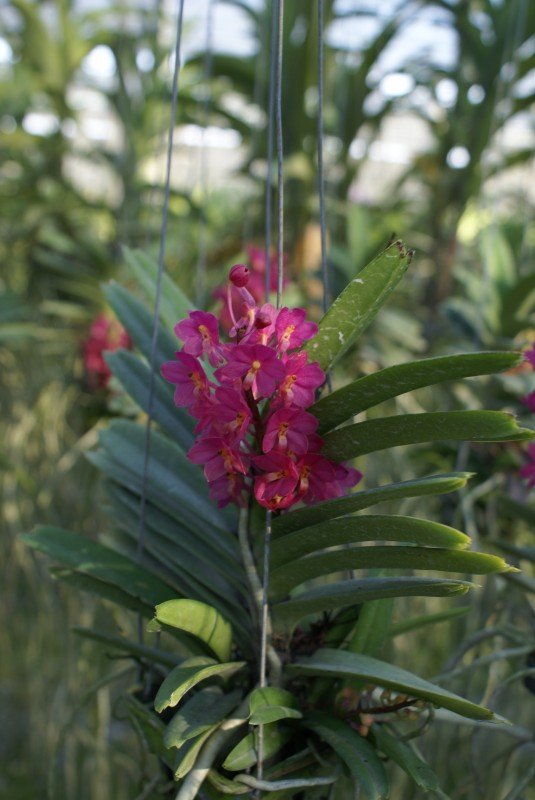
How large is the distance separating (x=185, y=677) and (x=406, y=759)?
0.15 m

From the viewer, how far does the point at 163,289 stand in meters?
0.73

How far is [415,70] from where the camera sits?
206cm

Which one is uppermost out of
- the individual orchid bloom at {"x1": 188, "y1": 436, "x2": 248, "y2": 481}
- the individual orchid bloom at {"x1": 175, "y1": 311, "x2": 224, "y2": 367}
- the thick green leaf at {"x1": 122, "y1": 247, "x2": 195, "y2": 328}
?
the thick green leaf at {"x1": 122, "y1": 247, "x2": 195, "y2": 328}

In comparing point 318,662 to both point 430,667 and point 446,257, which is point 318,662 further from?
point 446,257

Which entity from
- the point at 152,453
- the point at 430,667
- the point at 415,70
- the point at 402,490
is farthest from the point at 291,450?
the point at 415,70

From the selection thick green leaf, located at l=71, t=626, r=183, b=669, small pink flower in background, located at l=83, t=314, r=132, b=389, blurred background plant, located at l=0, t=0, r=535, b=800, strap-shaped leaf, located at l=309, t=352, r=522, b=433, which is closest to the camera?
strap-shaped leaf, located at l=309, t=352, r=522, b=433

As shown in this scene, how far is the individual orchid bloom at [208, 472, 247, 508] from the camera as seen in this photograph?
56cm

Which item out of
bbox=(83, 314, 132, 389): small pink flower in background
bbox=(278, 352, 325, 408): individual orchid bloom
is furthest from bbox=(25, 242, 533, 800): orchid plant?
bbox=(83, 314, 132, 389): small pink flower in background

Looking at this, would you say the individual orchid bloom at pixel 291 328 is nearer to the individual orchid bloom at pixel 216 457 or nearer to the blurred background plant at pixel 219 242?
the individual orchid bloom at pixel 216 457

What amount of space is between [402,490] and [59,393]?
1.29 metres

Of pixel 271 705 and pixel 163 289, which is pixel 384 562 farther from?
pixel 163 289

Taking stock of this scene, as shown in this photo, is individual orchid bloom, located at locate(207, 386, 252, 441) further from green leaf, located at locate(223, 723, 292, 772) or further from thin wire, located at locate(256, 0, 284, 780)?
green leaf, located at locate(223, 723, 292, 772)

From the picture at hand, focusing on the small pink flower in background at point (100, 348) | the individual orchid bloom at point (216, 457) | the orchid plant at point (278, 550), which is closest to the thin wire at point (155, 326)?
Answer: the orchid plant at point (278, 550)

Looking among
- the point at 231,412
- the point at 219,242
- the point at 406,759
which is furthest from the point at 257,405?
the point at 219,242
